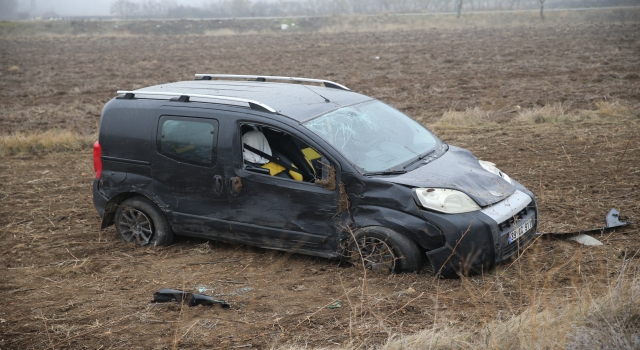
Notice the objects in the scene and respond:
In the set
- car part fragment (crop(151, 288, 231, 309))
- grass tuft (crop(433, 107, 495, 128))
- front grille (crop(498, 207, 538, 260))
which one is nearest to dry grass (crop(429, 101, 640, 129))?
grass tuft (crop(433, 107, 495, 128))

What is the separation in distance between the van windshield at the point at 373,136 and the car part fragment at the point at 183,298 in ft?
5.66

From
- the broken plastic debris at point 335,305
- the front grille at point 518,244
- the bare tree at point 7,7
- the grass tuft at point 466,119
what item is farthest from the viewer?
the bare tree at point 7,7

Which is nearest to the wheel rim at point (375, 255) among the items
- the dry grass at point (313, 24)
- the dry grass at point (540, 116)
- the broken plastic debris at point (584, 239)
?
the broken plastic debris at point (584, 239)

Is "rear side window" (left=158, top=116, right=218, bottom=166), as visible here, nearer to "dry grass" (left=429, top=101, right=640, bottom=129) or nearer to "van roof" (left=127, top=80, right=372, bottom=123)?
"van roof" (left=127, top=80, right=372, bottom=123)

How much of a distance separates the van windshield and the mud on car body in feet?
0.05

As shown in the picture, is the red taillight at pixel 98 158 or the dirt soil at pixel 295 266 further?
the red taillight at pixel 98 158

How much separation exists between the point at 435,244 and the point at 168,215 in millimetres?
2852

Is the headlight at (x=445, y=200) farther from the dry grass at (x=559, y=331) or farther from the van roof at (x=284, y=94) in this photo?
the van roof at (x=284, y=94)

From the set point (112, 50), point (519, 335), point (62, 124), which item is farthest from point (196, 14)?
point (519, 335)

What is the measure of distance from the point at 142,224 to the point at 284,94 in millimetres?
2097

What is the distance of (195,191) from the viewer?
6.12 metres

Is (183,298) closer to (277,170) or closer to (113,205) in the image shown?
(277,170)

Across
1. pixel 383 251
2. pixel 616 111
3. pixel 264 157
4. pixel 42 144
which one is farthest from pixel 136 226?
pixel 616 111

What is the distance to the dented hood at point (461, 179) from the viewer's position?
5312mm
